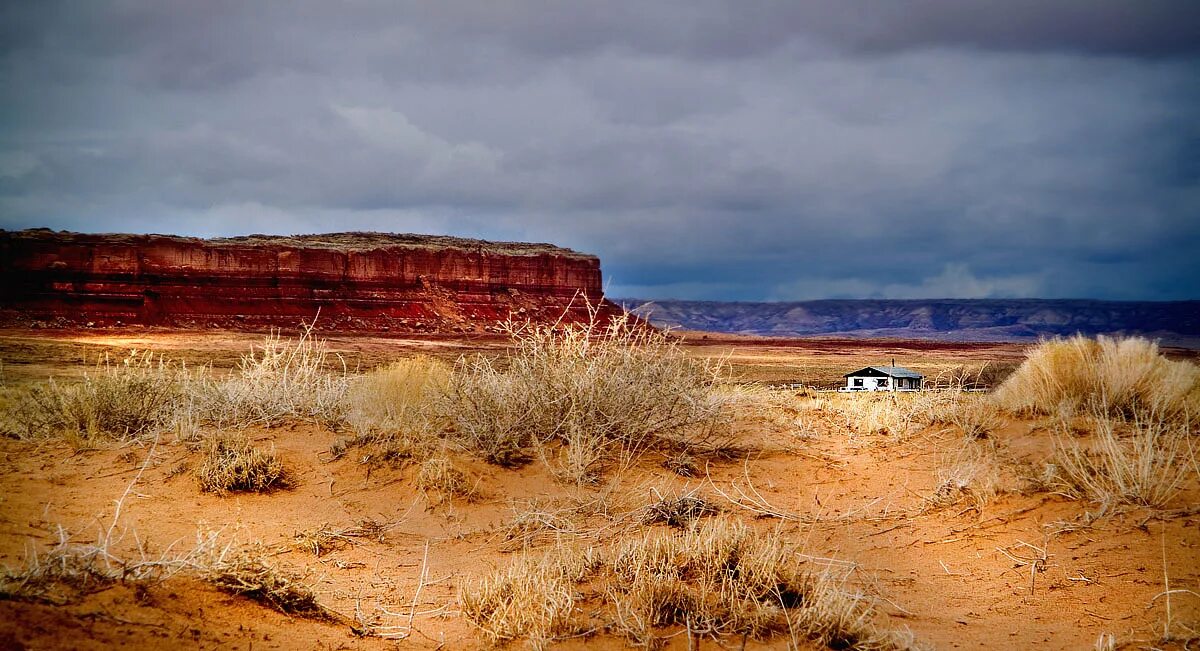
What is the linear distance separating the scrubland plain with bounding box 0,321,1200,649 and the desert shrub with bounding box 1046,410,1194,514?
34mm

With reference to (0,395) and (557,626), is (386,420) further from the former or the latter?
(0,395)

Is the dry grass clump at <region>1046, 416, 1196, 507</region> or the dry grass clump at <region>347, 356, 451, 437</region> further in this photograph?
the dry grass clump at <region>347, 356, 451, 437</region>

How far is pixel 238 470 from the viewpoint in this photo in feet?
21.8

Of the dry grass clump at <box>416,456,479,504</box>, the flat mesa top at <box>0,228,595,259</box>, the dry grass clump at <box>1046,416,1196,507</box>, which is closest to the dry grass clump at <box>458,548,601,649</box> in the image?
the dry grass clump at <box>416,456,479,504</box>

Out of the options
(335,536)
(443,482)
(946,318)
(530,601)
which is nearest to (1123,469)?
(530,601)

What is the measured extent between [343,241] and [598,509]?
49.8 meters

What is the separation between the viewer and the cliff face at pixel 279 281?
3862cm

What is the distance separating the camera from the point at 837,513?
21.3 ft

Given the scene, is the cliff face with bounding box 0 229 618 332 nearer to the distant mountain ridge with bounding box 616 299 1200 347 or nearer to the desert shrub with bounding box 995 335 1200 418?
the distant mountain ridge with bounding box 616 299 1200 347

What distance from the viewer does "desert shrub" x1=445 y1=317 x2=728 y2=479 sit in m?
7.50

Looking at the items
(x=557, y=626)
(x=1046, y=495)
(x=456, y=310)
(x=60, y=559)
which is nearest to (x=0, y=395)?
(x=60, y=559)

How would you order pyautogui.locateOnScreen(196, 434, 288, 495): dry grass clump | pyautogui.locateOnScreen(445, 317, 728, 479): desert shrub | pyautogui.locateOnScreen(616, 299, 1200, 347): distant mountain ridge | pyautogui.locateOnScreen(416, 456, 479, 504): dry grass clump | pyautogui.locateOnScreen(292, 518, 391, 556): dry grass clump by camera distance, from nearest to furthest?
pyautogui.locateOnScreen(292, 518, 391, 556): dry grass clump < pyautogui.locateOnScreen(196, 434, 288, 495): dry grass clump < pyautogui.locateOnScreen(416, 456, 479, 504): dry grass clump < pyautogui.locateOnScreen(445, 317, 728, 479): desert shrub < pyautogui.locateOnScreen(616, 299, 1200, 347): distant mountain ridge

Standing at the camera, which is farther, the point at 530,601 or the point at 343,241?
the point at 343,241

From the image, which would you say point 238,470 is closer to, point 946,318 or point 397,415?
point 397,415
